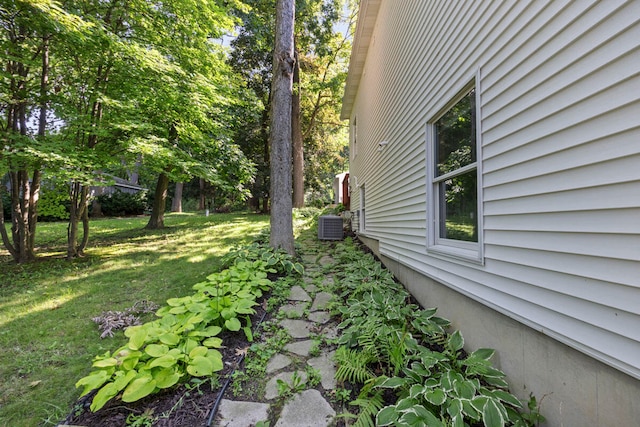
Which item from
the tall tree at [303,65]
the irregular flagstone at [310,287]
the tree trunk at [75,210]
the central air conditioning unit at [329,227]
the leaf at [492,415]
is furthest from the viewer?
the tall tree at [303,65]

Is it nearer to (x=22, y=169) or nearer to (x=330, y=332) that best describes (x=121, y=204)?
(x=22, y=169)

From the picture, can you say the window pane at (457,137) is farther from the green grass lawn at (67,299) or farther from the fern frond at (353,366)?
the green grass lawn at (67,299)

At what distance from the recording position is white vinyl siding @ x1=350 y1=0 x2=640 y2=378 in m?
1.15

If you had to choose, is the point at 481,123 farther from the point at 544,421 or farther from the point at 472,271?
the point at 544,421

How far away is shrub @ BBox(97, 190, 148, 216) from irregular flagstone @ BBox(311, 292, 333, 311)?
16.9 meters

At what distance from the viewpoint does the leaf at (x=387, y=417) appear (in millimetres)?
1463

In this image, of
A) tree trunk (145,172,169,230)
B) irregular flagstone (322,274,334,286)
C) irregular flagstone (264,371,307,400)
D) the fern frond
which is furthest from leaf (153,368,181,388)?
tree trunk (145,172,169,230)

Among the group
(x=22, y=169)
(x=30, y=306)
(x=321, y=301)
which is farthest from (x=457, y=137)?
(x=22, y=169)

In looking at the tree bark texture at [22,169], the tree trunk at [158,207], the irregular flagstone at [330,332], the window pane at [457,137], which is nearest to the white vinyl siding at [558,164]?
the window pane at [457,137]

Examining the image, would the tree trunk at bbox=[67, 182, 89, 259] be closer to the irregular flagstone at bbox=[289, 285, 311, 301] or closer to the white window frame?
the irregular flagstone at bbox=[289, 285, 311, 301]

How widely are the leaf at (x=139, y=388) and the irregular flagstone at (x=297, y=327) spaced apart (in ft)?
4.31

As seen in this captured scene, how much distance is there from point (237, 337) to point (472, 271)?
7.20 ft

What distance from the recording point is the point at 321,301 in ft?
12.0

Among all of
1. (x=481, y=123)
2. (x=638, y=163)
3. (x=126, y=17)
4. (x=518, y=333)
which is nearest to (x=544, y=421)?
(x=518, y=333)
